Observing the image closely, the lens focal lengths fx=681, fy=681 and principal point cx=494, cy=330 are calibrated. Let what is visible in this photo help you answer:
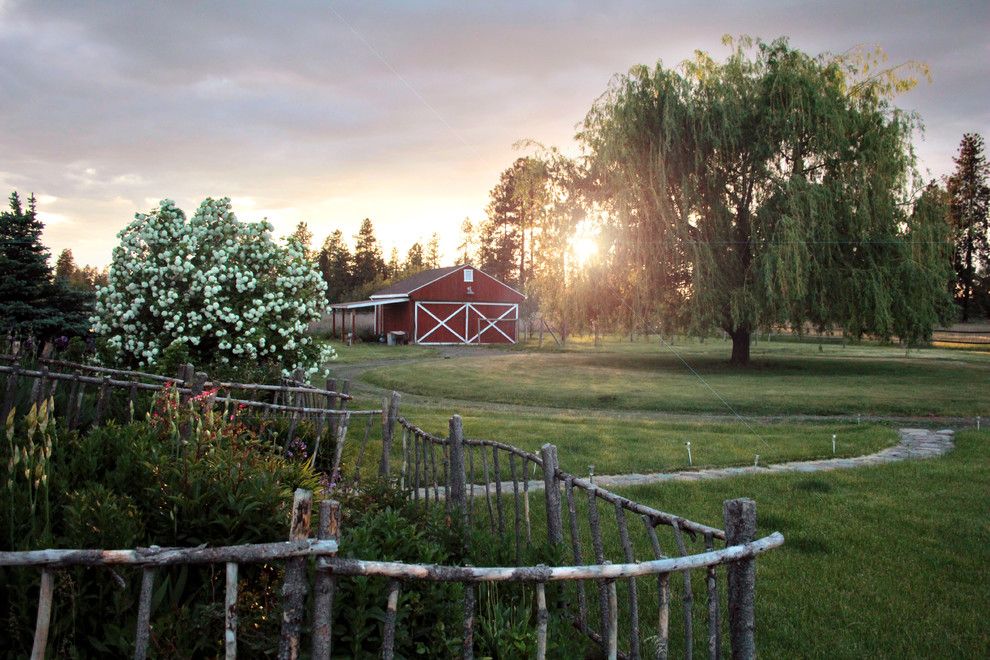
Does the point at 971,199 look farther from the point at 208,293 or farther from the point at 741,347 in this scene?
the point at 208,293

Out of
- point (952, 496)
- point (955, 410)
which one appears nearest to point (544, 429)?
point (952, 496)

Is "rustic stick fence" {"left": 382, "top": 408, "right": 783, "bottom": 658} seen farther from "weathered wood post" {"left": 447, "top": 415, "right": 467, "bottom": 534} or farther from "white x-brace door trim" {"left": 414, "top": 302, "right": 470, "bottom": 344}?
"white x-brace door trim" {"left": 414, "top": 302, "right": 470, "bottom": 344}

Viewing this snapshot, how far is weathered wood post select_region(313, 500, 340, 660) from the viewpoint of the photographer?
228 cm

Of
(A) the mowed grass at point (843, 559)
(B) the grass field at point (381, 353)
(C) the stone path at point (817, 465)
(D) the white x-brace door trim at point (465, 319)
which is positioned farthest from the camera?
(D) the white x-brace door trim at point (465, 319)

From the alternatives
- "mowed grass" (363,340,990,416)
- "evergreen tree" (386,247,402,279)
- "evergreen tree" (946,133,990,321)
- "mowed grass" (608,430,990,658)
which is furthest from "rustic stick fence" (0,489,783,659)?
"evergreen tree" (386,247,402,279)

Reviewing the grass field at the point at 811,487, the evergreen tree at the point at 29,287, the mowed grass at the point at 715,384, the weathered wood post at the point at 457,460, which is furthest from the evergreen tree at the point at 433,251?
the weathered wood post at the point at 457,460

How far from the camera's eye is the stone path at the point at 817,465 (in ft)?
26.8

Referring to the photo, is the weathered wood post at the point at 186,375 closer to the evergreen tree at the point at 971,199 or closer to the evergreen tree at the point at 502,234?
the evergreen tree at the point at 502,234

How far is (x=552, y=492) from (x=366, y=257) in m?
69.3

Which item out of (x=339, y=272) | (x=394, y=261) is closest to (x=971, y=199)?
(x=339, y=272)

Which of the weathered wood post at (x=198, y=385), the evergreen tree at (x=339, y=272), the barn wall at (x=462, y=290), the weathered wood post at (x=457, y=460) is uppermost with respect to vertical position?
the evergreen tree at (x=339, y=272)

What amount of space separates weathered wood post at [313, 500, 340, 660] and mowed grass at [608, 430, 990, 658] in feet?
9.50

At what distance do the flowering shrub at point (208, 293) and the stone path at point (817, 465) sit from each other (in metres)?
5.18

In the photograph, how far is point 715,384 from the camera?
799 inches
